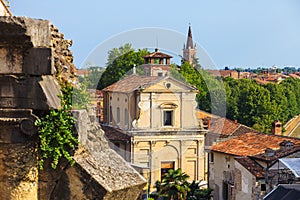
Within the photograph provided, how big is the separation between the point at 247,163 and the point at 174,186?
4545mm

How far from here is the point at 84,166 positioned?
17.0 ft

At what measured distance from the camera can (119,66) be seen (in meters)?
35.4

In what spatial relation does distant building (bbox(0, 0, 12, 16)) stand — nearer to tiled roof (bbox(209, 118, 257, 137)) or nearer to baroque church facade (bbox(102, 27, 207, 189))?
baroque church facade (bbox(102, 27, 207, 189))

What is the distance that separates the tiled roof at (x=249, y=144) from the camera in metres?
24.7

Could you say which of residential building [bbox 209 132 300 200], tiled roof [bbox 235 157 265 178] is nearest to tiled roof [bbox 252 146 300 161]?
residential building [bbox 209 132 300 200]

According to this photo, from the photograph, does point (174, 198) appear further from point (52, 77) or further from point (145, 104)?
point (52, 77)

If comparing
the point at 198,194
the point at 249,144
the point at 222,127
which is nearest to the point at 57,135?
the point at 249,144

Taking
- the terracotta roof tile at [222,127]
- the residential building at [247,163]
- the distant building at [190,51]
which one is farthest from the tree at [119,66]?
the residential building at [247,163]

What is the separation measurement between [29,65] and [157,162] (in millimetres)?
24788

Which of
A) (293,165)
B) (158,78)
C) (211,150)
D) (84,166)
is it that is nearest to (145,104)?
(158,78)

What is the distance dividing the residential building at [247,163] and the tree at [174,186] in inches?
64.9

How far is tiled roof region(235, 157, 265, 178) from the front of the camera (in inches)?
816

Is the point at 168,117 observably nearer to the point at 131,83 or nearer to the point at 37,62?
the point at 131,83

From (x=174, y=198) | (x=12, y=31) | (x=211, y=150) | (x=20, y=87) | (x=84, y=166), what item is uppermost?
(x=12, y=31)
